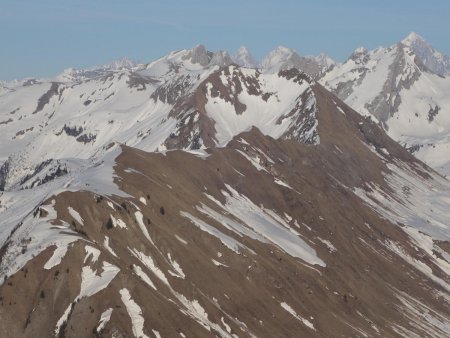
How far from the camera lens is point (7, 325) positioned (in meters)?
90.0

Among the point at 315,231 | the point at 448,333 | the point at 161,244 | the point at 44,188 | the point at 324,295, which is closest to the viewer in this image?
the point at 161,244

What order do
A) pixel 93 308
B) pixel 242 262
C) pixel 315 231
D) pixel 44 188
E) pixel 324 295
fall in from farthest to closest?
pixel 315 231
pixel 44 188
pixel 324 295
pixel 242 262
pixel 93 308

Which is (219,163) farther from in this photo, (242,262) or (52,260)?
(52,260)

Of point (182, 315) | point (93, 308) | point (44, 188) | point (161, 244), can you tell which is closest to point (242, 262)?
point (161, 244)

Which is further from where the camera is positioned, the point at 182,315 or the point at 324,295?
the point at 324,295

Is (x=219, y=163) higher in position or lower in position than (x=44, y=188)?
higher

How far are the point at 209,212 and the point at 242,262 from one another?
23689 mm

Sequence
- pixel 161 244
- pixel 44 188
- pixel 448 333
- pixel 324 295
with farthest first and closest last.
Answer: pixel 44 188
pixel 448 333
pixel 324 295
pixel 161 244

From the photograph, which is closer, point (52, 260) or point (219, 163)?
point (52, 260)

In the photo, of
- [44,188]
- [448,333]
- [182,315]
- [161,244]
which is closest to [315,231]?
[448,333]

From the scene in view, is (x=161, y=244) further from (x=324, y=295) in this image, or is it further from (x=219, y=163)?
(x=219, y=163)

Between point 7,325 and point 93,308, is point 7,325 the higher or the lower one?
the lower one

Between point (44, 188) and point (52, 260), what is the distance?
91.8 m

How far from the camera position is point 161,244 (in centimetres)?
11869
